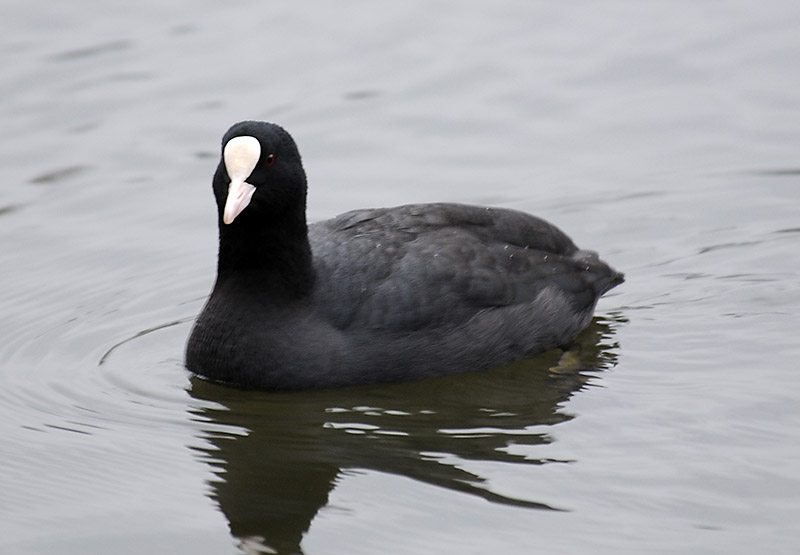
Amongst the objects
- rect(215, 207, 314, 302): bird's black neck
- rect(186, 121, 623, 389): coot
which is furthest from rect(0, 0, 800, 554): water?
rect(215, 207, 314, 302): bird's black neck

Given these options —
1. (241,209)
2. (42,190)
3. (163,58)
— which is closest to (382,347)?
(241,209)

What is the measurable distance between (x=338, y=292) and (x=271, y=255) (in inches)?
16.6

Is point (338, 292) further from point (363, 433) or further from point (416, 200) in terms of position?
point (416, 200)

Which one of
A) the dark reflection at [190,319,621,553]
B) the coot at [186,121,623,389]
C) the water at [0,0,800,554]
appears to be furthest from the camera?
the coot at [186,121,623,389]

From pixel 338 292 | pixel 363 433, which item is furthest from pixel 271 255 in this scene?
pixel 363 433

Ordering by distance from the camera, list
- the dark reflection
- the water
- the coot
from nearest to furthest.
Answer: the water → the dark reflection → the coot

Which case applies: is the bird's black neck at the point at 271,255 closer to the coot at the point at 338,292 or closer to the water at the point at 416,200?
the coot at the point at 338,292

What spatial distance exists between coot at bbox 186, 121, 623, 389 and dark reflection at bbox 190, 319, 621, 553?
0.12 metres

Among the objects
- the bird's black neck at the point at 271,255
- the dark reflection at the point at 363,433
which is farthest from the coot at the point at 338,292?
the dark reflection at the point at 363,433

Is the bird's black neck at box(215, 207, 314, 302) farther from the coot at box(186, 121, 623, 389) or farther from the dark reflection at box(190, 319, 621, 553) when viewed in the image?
the dark reflection at box(190, 319, 621, 553)

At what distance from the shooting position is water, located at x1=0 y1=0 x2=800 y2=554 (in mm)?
6516

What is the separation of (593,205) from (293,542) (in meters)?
4.81

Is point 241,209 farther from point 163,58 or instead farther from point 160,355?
point 163,58

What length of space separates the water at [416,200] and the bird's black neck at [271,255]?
60 cm
